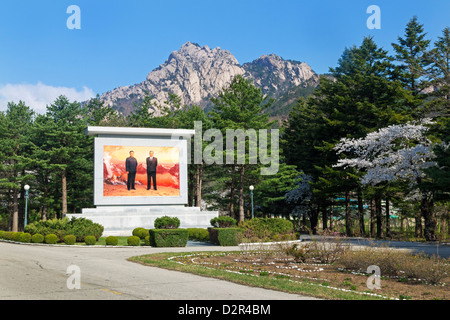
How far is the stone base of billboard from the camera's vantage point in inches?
1494

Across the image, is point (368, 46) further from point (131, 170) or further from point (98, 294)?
point (98, 294)

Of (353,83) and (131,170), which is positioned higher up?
(353,83)

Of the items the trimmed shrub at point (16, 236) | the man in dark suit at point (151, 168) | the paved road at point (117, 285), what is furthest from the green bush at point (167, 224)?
the man in dark suit at point (151, 168)

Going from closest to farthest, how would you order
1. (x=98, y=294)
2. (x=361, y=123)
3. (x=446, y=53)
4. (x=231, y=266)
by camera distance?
(x=98, y=294) < (x=231, y=266) < (x=446, y=53) < (x=361, y=123)

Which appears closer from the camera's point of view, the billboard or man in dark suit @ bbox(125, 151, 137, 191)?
the billboard

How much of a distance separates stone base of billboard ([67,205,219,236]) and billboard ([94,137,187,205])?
82cm

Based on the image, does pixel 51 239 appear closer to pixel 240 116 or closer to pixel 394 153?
pixel 240 116

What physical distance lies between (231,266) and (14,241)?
21.0 metres

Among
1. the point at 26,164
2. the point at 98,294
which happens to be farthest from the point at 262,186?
the point at 98,294

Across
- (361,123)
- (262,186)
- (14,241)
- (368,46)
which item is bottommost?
(14,241)

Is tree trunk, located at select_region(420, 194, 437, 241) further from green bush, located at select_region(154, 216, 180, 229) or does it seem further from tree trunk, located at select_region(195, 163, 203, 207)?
tree trunk, located at select_region(195, 163, 203, 207)

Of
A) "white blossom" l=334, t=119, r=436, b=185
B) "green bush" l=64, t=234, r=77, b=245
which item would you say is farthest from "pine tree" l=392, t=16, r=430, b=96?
"green bush" l=64, t=234, r=77, b=245

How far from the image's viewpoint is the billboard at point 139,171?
3994 centimetres
